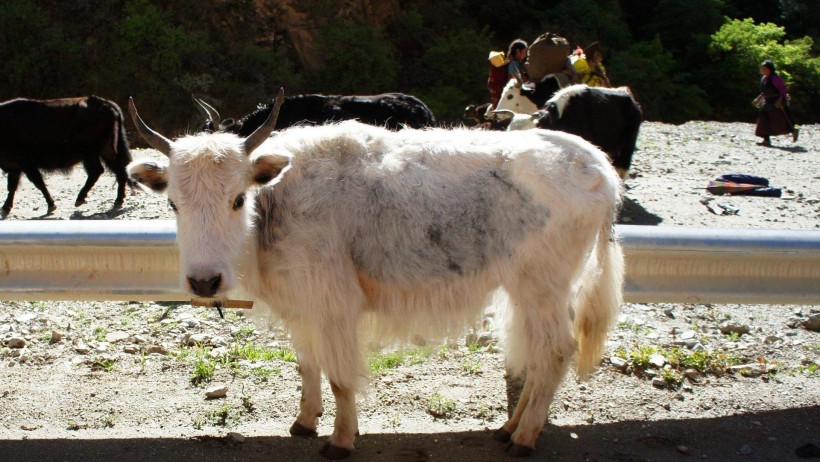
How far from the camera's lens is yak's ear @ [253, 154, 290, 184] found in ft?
11.7

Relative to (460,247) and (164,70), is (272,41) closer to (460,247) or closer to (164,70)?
(164,70)

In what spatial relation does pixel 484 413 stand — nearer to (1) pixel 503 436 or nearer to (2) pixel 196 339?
(1) pixel 503 436

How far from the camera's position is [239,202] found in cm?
359

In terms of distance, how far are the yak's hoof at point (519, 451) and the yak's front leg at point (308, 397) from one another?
0.91 metres

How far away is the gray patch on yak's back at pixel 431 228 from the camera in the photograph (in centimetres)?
373

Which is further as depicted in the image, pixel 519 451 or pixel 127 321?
pixel 127 321

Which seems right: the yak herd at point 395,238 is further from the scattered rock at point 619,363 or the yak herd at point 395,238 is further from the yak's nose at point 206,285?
the scattered rock at point 619,363

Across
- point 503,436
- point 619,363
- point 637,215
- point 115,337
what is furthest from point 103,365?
point 637,215

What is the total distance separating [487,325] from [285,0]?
16.4 m

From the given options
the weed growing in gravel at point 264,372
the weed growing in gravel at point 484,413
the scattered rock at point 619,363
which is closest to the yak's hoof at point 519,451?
the weed growing in gravel at point 484,413

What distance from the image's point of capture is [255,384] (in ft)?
14.1

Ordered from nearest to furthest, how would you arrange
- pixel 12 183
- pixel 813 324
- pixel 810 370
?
pixel 810 370 < pixel 813 324 < pixel 12 183

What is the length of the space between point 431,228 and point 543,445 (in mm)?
1121

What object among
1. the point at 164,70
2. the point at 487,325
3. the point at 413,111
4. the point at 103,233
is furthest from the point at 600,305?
the point at 164,70
